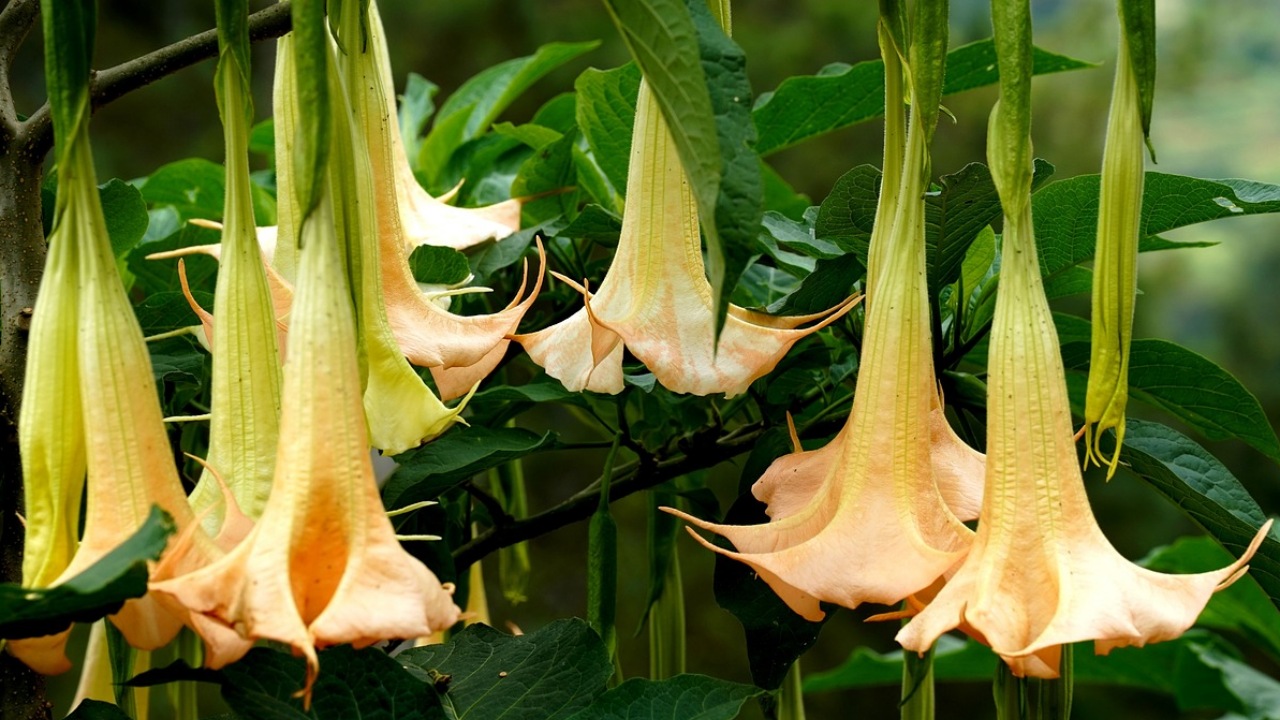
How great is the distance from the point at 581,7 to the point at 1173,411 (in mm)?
3114

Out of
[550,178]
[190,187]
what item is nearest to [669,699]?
[550,178]

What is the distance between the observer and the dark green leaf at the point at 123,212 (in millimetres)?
576

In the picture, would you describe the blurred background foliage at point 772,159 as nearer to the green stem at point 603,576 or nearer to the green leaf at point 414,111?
the green leaf at point 414,111

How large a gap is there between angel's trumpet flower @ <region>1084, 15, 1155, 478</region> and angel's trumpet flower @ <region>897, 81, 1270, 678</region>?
0.02m

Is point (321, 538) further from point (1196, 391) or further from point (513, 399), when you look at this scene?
point (1196, 391)

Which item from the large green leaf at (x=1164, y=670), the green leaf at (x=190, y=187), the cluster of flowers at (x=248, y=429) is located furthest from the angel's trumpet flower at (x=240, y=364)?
the large green leaf at (x=1164, y=670)

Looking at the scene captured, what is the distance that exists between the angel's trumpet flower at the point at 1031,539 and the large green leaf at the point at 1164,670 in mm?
699

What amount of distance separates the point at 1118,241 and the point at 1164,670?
89 cm

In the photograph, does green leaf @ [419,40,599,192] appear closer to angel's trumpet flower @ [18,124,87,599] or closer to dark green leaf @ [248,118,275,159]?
dark green leaf @ [248,118,275,159]

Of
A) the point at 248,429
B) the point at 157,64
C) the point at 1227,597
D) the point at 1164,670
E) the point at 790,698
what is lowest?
the point at 1164,670

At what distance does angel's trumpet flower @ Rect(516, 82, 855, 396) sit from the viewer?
0.45 m

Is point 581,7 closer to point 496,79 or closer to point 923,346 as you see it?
point 496,79

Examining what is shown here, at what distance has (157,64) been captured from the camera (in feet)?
1.51

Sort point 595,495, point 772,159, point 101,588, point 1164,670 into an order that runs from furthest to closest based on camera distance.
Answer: point 772,159 → point 1164,670 → point 595,495 → point 101,588
